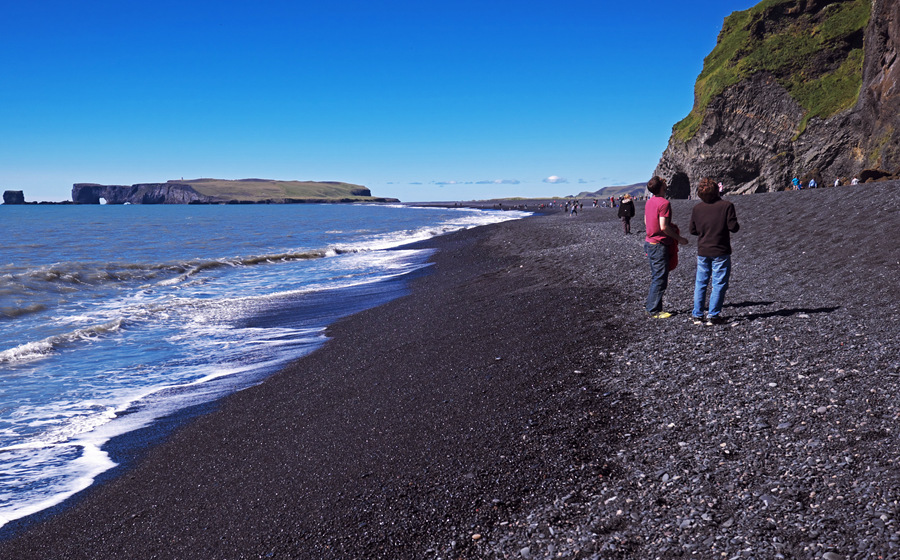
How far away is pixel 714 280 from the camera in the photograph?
27.2ft

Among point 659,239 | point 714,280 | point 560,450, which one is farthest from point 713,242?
point 560,450

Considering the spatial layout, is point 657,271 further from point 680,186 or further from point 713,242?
point 680,186

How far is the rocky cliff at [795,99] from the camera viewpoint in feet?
123

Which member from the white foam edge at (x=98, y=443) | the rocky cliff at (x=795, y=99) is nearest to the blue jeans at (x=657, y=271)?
the white foam edge at (x=98, y=443)

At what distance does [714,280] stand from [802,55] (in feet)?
188

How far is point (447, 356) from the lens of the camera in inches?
356

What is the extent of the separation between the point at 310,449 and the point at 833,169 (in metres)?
50.5

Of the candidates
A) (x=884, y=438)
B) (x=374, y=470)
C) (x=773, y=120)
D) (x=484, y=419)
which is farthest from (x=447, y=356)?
(x=773, y=120)

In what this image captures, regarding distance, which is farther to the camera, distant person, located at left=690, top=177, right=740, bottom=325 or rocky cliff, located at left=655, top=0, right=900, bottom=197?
rocky cliff, located at left=655, top=0, right=900, bottom=197

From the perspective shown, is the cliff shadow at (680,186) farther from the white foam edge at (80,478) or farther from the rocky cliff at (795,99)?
the white foam edge at (80,478)

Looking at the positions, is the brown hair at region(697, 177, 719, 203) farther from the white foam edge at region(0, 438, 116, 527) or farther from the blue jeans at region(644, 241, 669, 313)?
the white foam edge at region(0, 438, 116, 527)

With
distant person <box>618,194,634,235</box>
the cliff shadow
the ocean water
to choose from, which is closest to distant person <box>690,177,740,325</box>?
the ocean water

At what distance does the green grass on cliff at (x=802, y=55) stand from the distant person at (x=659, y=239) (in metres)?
48.9

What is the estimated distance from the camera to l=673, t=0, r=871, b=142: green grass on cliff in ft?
161
